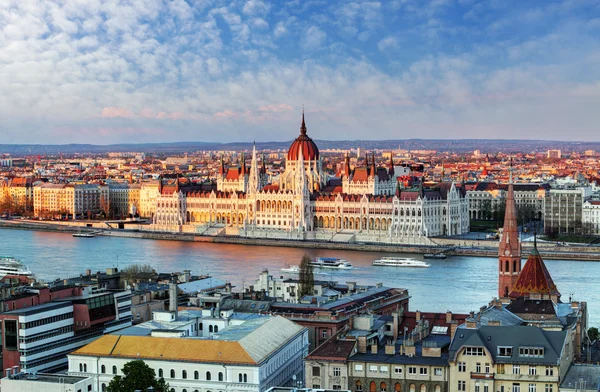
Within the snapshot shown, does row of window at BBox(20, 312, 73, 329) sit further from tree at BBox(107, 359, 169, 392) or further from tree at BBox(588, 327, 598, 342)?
tree at BBox(588, 327, 598, 342)

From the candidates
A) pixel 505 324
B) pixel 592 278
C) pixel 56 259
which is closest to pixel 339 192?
pixel 56 259

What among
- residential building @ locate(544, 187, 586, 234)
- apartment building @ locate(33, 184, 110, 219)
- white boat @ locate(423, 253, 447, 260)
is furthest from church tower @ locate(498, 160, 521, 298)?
apartment building @ locate(33, 184, 110, 219)

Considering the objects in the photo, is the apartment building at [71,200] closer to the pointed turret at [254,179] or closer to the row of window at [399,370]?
the pointed turret at [254,179]

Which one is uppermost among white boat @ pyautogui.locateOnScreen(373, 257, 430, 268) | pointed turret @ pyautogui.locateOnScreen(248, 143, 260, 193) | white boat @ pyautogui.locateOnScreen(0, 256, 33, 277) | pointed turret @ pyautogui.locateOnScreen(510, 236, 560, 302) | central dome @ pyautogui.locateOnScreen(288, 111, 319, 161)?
central dome @ pyautogui.locateOnScreen(288, 111, 319, 161)

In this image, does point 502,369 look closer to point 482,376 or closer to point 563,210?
point 482,376

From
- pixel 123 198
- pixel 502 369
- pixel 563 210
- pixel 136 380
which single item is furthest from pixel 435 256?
pixel 123 198

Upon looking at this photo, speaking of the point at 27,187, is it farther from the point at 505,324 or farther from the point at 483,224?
the point at 505,324

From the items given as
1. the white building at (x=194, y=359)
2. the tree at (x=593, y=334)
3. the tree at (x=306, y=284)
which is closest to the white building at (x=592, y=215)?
the tree at (x=306, y=284)
